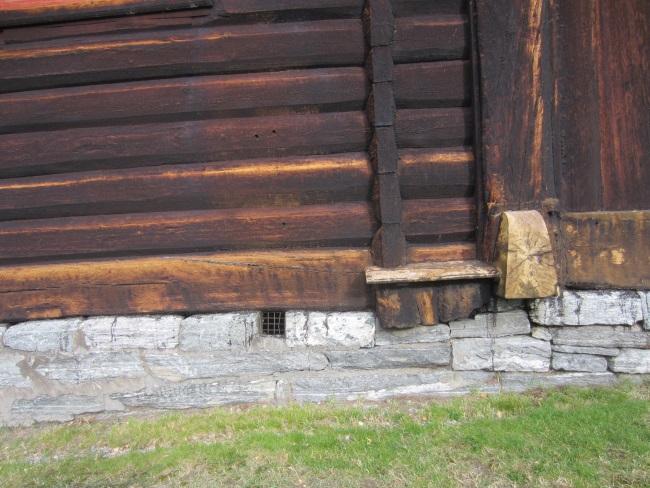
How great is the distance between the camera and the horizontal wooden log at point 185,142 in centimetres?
289

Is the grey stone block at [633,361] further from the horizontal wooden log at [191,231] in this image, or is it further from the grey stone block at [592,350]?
the horizontal wooden log at [191,231]

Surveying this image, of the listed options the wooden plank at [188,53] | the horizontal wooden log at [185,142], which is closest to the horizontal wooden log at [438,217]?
the horizontal wooden log at [185,142]

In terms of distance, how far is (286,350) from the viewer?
116 inches

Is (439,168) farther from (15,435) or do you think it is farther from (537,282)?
(15,435)

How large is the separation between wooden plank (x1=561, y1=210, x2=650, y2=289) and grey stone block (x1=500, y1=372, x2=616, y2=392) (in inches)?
22.4

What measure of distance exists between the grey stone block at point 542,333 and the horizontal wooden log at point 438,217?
2.38 ft

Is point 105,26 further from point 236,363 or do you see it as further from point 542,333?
point 542,333

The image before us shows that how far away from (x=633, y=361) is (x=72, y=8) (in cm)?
414

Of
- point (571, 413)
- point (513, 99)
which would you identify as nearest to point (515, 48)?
point (513, 99)

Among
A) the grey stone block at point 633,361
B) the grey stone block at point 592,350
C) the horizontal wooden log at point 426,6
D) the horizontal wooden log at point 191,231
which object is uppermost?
the horizontal wooden log at point 426,6

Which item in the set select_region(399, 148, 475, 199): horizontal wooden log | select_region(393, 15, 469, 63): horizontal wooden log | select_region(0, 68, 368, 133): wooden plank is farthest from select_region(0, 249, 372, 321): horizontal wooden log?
select_region(393, 15, 469, 63): horizontal wooden log

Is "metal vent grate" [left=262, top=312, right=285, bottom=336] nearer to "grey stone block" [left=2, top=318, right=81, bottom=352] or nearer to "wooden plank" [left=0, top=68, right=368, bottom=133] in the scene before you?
"grey stone block" [left=2, top=318, right=81, bottom=352]

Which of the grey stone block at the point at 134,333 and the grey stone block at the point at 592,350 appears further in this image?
the grey stone block at the point at 134,333

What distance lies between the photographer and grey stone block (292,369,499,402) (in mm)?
2863
